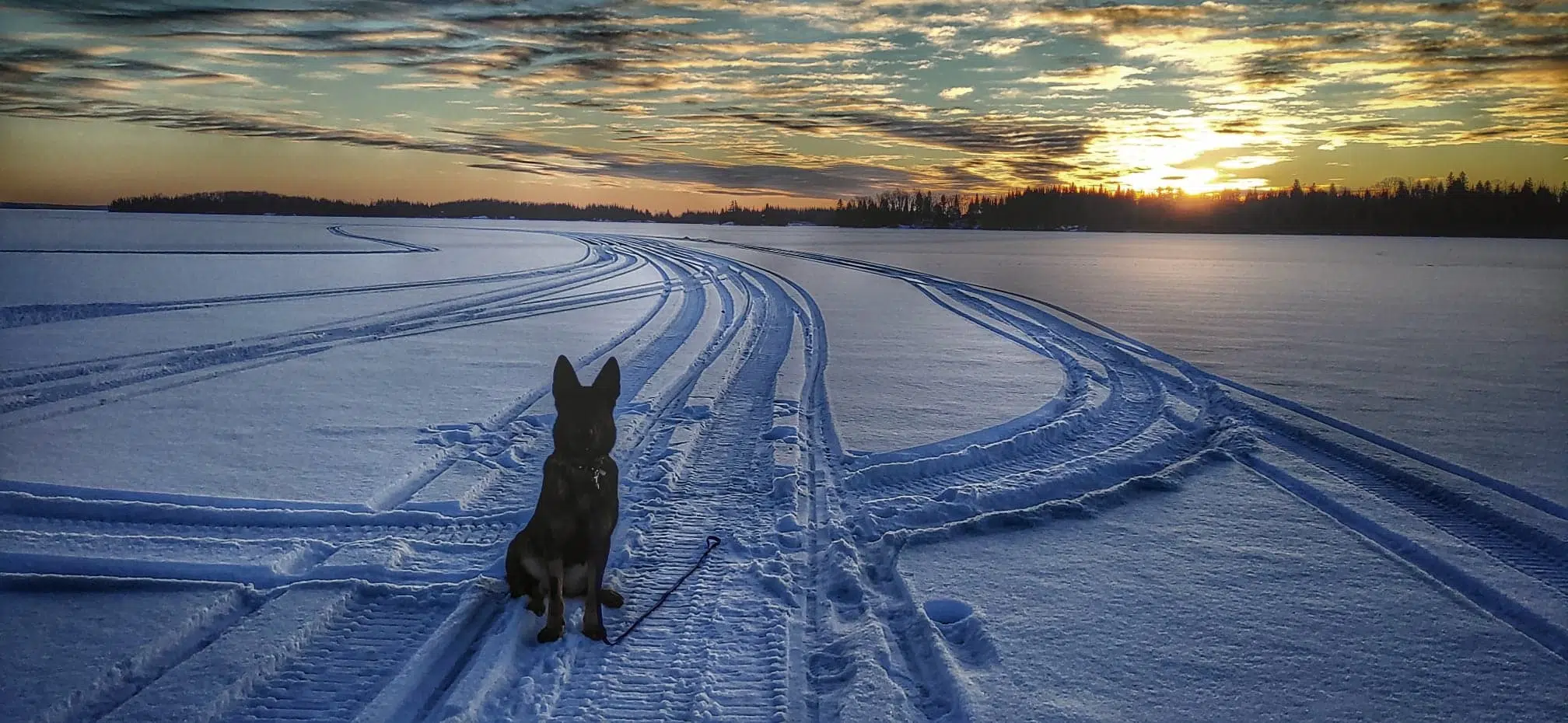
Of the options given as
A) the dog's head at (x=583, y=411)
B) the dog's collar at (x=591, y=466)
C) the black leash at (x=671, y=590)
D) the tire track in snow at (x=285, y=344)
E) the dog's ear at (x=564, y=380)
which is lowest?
the black leash at (x=671, y=590)

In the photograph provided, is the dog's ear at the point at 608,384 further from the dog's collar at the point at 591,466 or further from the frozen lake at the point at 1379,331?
the frozen lake at the point at 1379,331

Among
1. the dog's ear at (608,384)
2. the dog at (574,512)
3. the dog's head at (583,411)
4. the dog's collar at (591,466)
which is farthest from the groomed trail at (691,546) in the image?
the dog's ear at (608,384)

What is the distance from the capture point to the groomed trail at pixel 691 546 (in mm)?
2850

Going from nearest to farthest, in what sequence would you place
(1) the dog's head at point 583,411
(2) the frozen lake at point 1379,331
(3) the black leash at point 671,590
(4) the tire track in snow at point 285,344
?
(1) the dog's head at point 583,411, (3) the black leash at point 671,590, (2) the frozen lake at point 1379,331, (4) the tire track in snow at point 285,344

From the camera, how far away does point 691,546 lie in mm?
4035

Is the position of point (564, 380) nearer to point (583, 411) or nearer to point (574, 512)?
point (583, 411)

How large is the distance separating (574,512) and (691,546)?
42.2 inches

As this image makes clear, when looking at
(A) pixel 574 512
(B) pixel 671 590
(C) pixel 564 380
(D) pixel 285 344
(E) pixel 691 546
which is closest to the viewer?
(C) pixel 564 380

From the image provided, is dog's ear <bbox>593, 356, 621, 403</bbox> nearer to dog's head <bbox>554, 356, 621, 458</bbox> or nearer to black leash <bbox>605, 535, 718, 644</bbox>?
dog's head <bbox>554, 356, 621, 458</bbox>

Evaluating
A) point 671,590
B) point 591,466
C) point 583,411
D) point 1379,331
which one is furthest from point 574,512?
point 1379,331

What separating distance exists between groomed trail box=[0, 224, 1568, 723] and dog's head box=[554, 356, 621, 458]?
2.57ft

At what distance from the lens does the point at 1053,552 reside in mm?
4055

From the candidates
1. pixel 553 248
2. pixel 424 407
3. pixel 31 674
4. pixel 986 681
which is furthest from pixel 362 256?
pixel 986 681

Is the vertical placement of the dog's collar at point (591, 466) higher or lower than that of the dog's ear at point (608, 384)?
lower
